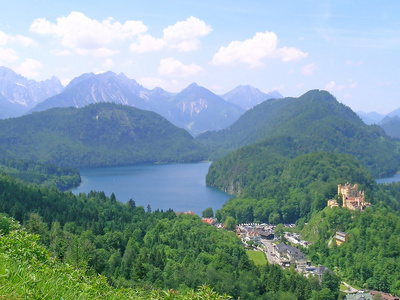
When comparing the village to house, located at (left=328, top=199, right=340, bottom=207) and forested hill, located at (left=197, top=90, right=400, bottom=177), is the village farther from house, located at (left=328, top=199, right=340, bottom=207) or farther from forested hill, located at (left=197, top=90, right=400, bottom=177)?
forested hill, located at (left=197, top=90, right=400, bottom=177)

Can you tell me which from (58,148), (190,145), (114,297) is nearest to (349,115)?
(190,145)

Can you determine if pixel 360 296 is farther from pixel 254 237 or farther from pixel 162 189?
pixel 162 189

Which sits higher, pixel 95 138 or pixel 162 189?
pixel 95 138

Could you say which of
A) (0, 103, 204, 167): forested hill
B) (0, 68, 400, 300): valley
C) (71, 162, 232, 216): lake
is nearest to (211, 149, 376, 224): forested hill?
(0, 68, 400, 300): valley

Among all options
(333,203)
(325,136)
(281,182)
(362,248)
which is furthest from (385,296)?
(325,136)

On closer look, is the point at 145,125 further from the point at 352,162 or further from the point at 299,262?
the point at 299,262

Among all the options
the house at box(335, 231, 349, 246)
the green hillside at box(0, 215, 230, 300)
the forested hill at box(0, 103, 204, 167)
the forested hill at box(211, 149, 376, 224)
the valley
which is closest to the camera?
the green hillside at box(0, 215, 230, 300)

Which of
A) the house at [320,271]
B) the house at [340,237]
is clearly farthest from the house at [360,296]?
the house at [340,237]
